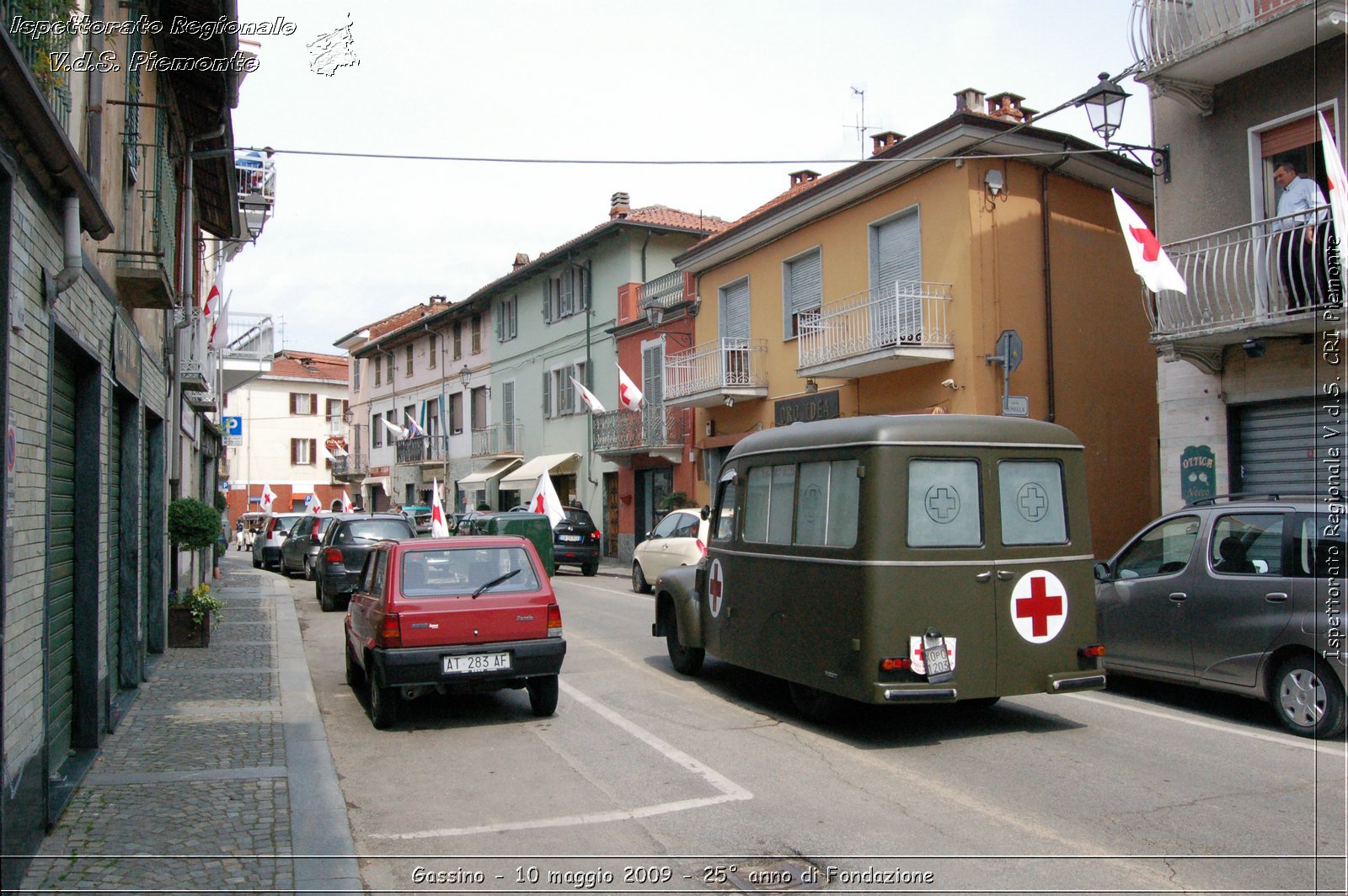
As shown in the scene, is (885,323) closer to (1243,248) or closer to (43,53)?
(1243,248)

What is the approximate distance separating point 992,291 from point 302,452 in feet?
176

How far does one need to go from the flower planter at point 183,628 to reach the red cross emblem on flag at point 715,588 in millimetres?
6787

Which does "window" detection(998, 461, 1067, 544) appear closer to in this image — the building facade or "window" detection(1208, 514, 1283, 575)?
"window" detection(1208, 514, 1283, 575)

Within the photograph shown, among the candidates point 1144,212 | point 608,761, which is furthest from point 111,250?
point 1144,212

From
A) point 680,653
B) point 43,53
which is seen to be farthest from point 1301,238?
point 43,53

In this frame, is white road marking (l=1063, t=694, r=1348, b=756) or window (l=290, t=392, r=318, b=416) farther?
window (l=290, t=392, r=318, b=416)

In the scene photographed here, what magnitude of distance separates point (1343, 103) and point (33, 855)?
1389cm

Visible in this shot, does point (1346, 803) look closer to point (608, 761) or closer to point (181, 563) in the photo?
point (608, 761)

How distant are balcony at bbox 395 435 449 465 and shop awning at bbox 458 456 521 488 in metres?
2.93

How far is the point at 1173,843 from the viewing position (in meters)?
5.20

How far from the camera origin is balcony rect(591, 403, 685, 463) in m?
26.9

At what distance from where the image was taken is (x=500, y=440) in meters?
38.5

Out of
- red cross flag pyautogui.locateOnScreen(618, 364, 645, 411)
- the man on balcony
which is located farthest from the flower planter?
red cross flag pyautogui.locateOnScreen(618, 364, 645, 411)

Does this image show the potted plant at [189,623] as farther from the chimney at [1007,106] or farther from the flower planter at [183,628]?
the chimney at [1007,106]
